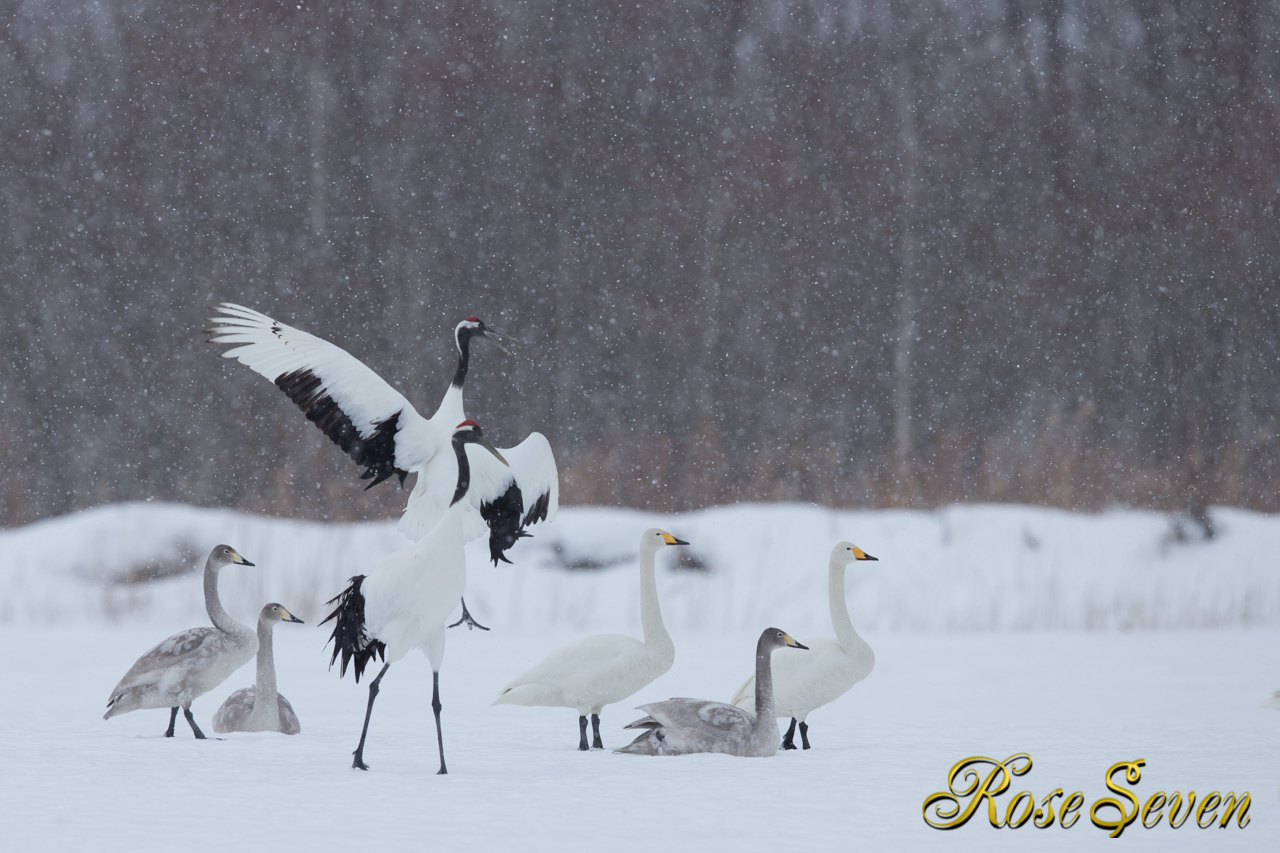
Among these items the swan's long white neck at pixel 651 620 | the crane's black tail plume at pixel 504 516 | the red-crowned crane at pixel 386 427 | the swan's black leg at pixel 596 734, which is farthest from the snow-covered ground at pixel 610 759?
the red-crowned crane at pixel 386 427

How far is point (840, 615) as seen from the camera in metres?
5.18

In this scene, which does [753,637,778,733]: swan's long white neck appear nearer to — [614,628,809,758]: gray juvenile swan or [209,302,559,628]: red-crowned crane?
[614,628,809,758]: gray juvenile swan

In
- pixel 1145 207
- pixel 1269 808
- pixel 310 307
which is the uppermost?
pixel 1145 207

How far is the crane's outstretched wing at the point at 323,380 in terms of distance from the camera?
5.68m

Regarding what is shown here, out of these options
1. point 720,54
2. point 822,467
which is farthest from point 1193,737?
point 720,54

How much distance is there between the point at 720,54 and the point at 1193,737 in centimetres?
1331

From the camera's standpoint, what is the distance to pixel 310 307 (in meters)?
15.2

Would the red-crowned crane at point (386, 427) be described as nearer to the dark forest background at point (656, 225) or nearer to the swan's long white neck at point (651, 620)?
the swan's long white neck at point (651, 620)

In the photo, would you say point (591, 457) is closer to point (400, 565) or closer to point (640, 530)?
point (640, 530)

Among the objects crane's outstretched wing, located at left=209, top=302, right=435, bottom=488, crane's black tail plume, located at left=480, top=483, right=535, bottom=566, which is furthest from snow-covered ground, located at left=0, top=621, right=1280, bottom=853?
crane's outstretched wing, located at left=209, top=302, right=435, bottom=488

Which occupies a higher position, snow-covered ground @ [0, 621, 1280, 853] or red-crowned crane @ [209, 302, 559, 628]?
red-crowned crane @ [209, 302, 559, 628]

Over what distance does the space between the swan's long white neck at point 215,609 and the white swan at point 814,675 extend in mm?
2038

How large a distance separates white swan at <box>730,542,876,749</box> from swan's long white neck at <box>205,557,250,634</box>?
2038mm

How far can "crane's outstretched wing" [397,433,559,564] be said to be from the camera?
609cm
